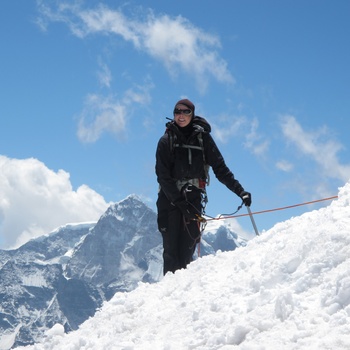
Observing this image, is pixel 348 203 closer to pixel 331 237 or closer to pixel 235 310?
pixel 331 237

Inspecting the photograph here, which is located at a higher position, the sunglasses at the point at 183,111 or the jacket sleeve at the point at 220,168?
the sunglasses at the point at 183,111

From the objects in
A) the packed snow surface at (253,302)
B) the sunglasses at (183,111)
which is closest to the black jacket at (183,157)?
the sunglasses at (183,111)

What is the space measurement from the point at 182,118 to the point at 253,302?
4869 millimetres

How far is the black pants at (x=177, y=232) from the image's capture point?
1047 cm

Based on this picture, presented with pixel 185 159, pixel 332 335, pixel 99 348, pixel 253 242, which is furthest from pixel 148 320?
pixel 185 159

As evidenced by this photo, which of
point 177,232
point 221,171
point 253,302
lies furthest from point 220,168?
point 253,302

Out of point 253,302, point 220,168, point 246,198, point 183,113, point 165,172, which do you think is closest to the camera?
point 253,302

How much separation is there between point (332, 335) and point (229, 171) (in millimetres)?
5990

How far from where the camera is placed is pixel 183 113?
10359 mm

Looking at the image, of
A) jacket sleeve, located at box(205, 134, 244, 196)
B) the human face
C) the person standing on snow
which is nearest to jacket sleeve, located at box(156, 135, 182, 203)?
the person standing on snow

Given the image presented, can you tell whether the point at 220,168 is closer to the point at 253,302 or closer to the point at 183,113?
the point at 183,113

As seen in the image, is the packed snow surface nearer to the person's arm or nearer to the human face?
the person's arm

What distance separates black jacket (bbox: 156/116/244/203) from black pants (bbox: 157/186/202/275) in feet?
1.21

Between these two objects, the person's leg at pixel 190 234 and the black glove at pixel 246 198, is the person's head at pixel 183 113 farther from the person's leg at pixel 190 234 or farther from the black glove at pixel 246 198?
the black glove at pixel 246 198
